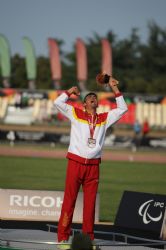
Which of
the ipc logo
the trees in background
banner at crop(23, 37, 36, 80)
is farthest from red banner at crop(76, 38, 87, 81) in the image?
the ipc logo

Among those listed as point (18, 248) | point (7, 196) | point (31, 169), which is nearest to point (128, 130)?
point (31, 169)

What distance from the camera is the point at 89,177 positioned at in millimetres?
10969

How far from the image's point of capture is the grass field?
22.1m

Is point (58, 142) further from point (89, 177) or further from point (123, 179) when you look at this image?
point (89, 177)

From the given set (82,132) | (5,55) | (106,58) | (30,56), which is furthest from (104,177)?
(106,58)

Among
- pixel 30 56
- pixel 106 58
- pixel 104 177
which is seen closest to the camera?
pixel 104 177

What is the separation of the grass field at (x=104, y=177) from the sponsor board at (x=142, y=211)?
2.66 m

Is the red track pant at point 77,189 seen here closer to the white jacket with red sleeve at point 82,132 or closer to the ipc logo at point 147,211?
the white jacket with red sleeve at point 82,132

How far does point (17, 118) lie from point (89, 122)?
42775 mm

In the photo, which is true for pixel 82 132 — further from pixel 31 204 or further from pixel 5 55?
pixel 5 55

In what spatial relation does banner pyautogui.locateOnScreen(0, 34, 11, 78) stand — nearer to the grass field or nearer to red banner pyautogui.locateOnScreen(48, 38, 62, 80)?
red banner pyautogui.locateOnScreen(48, 38, 62, 80)

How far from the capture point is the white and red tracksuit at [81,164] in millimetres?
10945

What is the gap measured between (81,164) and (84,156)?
4.3 inches

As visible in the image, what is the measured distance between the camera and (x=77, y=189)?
11.0 m
